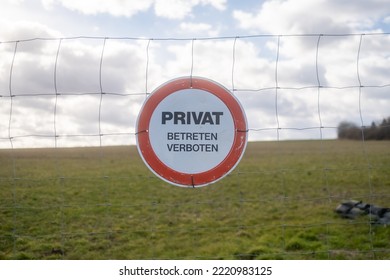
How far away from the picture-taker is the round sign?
3371 millimetres

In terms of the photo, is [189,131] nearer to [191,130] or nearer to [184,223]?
[191,130]

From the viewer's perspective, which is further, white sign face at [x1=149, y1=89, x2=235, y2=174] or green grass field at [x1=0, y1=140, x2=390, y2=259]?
green grass field at [x1=0, y1=140, x2=390, y2=259]

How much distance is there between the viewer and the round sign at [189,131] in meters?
3.37

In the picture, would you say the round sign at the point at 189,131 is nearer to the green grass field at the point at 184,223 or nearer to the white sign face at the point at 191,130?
the white sign face at the point at 191,130

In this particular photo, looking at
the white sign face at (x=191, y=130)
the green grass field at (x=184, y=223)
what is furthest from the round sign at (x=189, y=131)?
the green grass field at (x=184, y=223)

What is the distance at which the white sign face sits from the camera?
11.0 feet

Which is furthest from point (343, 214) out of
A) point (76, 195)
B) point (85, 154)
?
point (85, 154)

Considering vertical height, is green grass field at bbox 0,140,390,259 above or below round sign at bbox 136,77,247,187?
below

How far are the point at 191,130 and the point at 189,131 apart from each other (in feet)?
0.06

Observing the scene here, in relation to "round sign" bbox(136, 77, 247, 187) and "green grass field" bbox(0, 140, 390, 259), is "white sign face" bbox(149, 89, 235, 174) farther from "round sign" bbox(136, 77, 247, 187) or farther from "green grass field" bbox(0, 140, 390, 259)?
"green grass field" bbox(0, 140, 390, 259)

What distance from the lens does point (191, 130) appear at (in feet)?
11.0

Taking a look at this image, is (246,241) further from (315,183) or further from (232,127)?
(315,183)

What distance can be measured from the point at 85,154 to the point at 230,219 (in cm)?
1531

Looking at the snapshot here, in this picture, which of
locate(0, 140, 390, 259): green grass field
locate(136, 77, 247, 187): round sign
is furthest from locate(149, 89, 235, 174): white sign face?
locate(0, 140, 390, 259): green grass field
